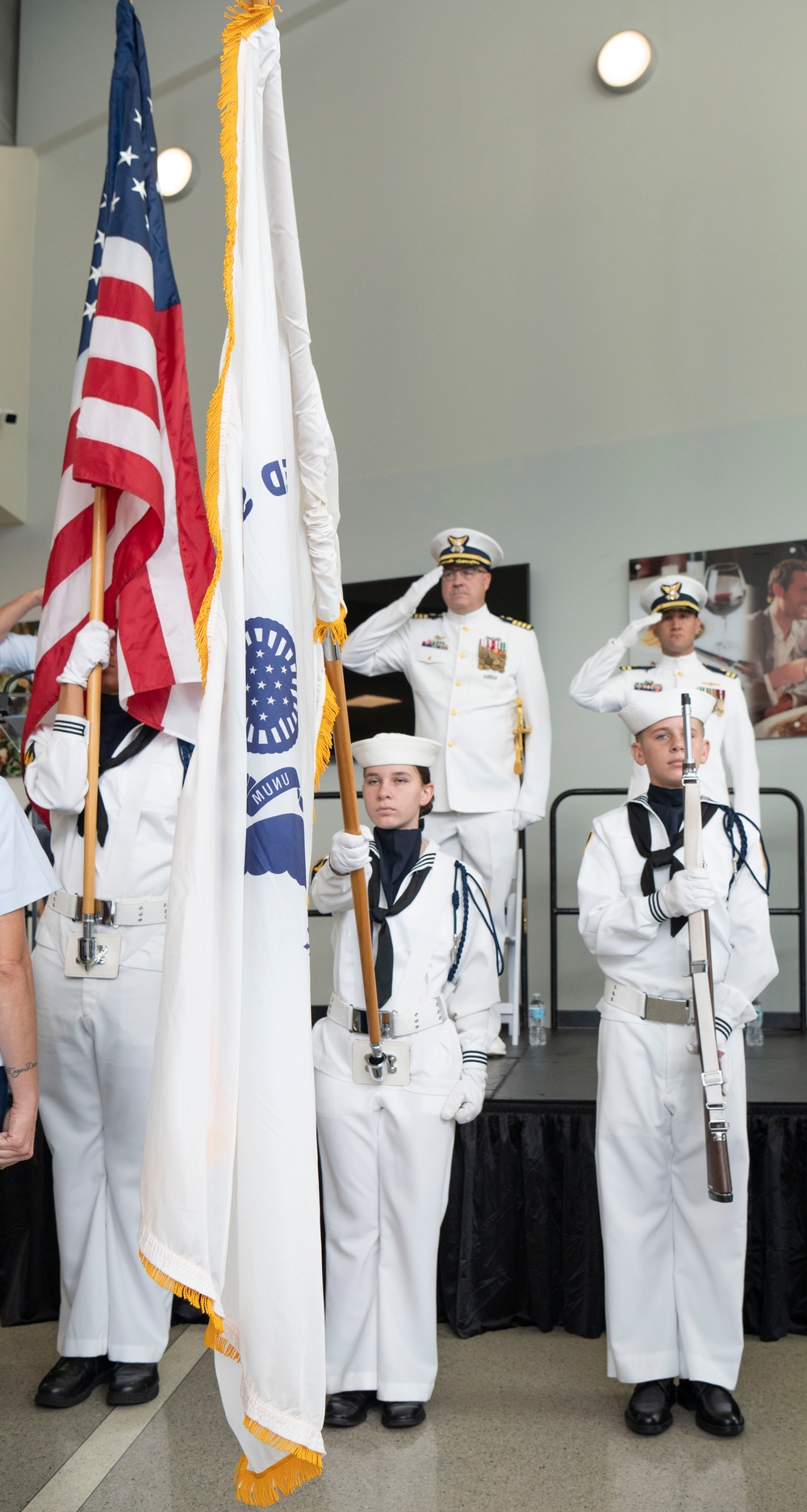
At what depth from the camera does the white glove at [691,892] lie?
2471mm

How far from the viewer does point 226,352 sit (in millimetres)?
1758

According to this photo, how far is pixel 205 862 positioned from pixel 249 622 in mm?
397

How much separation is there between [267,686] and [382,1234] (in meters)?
1.43

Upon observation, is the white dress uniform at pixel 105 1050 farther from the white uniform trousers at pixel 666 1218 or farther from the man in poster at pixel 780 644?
the man in poster at pixel 780 644

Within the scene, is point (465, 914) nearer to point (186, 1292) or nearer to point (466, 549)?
point (186, 1292)

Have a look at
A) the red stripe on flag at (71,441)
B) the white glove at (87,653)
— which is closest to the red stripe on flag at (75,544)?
the red stripe on flag at (71,441)

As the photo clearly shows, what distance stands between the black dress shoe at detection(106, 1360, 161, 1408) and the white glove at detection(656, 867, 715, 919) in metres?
1.55

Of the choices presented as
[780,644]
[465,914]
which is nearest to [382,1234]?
[465,914]

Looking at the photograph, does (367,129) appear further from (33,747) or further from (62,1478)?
(62,1478)

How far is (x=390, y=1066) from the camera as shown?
260 cm

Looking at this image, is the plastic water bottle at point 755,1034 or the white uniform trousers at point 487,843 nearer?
the white uniform trousers at point 487,843

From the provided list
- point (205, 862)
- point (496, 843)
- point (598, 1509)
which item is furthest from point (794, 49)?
point (598, 1509)

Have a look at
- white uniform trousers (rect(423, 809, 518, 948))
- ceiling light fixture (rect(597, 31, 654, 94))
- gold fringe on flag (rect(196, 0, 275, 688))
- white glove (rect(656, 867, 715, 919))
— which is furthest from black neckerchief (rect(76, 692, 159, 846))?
ceiling light fixture (rect(597, 31, 654, 94))

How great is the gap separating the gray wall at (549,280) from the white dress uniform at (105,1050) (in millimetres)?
3209
